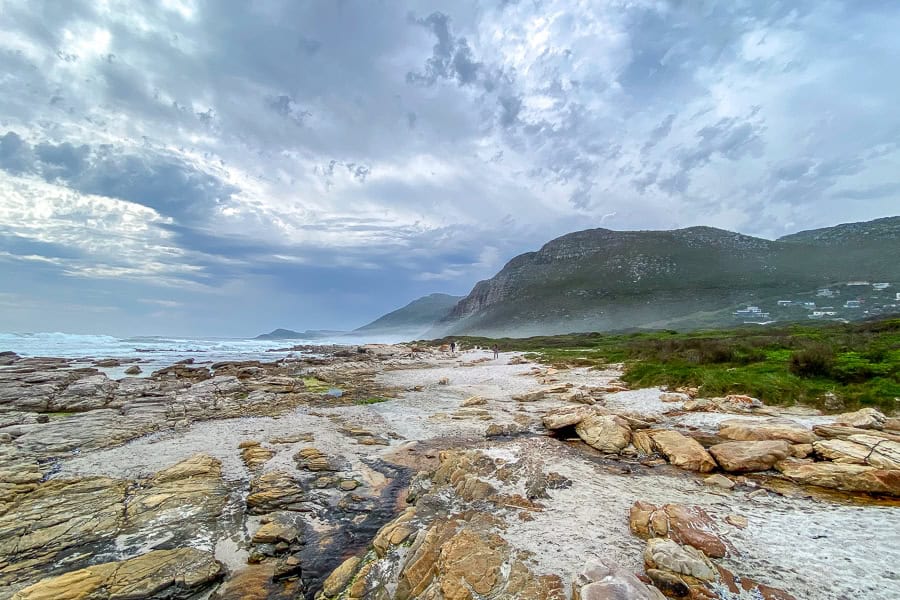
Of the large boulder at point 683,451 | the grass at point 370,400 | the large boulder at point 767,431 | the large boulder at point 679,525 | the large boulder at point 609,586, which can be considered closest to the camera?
the large boulder at point 609,586

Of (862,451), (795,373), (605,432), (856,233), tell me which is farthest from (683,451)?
(856,233)

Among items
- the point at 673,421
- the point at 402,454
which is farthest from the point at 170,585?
the point at 673,421

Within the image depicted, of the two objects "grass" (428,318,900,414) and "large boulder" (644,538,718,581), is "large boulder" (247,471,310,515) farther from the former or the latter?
"grass" (428,318,900,414)

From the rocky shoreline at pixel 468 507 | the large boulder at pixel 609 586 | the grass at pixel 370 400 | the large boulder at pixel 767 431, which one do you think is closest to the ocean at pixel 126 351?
the grass at pixel 370 400

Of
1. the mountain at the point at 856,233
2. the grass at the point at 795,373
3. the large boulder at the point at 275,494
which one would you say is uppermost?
the mountain at the point at 856,233

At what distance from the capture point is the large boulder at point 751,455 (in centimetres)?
936

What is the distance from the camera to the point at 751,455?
953 cm

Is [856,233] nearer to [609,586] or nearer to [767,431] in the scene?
[767,431]

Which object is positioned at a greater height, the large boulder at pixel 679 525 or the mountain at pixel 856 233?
the mountain at pixel 856 233

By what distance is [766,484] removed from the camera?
874cm

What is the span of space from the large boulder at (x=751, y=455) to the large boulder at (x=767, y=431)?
0.45 metres

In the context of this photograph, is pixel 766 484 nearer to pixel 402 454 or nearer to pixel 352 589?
pixel 352 589

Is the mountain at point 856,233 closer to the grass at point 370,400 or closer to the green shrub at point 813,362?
the green shrub at point 813,362

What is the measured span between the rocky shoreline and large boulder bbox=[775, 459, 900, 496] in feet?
0.12
